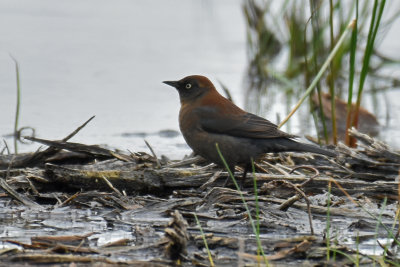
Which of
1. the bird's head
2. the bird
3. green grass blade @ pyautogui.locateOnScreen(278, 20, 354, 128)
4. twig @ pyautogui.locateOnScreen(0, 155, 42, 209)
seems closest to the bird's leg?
the bird

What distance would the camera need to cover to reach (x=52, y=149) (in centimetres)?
623

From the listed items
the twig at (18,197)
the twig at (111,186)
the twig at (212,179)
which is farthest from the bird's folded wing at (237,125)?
the twig at (18,197)

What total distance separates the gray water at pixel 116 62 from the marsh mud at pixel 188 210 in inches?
68.2

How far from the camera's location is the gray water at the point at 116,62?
344 inches

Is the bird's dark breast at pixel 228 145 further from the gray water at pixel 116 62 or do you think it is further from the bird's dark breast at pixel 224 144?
the gray water at pixel 116 62

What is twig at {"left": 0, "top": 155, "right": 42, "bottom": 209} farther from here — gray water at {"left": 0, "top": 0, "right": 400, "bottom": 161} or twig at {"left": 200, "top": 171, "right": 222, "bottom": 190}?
gray water at {"left": 0, "top": 0, "right": 400, "bottom": 161}

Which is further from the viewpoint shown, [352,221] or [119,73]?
[119,73]

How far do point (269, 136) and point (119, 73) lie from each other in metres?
5.60

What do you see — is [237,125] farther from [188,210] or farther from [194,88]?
[188,210]

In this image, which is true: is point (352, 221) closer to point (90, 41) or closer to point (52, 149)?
point (52, 149)

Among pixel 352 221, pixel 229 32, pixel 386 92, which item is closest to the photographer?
pixel 352 221

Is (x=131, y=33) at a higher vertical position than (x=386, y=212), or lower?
higher

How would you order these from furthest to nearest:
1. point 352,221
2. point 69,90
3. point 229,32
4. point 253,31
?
point 229,32, point 253,31, point 69,90, point 352,221

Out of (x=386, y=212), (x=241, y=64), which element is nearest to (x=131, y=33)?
(x=241, y=64)
